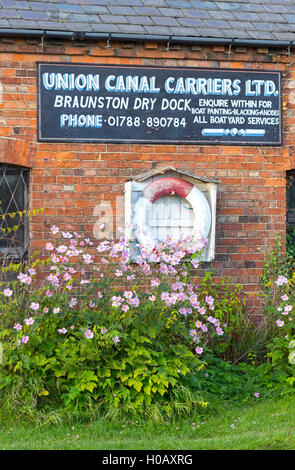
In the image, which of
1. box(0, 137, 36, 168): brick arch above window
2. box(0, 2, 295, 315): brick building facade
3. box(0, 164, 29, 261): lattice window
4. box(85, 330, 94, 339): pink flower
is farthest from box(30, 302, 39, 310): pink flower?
box(0, 137, 36, 168): brick arch above window

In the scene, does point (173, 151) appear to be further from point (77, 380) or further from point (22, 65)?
Answer: point (77, 380)

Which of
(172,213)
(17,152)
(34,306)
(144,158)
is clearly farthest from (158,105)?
(34,306)

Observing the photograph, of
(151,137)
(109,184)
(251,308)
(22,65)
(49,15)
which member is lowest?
(251,308)

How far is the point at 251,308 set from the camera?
287 inches

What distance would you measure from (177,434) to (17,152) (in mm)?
3413

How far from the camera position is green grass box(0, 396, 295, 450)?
14.9 ft

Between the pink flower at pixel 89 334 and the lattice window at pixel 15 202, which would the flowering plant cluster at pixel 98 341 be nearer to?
the pink flower at pixel 89 334

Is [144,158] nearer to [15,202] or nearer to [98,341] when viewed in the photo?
[15,202]

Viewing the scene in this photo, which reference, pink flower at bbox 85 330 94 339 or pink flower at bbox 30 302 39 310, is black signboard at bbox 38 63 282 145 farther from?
pink flower at bbox 85 330 94 339

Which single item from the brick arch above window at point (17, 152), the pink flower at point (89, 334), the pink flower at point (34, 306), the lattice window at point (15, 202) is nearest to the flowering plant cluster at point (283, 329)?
the pink flower at point (89, 334)

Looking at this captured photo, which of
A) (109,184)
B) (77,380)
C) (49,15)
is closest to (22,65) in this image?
(49,15)

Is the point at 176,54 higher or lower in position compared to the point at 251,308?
higher

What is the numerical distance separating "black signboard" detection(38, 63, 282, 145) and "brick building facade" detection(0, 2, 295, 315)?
0.09 meters

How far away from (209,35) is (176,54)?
405 millimetres
